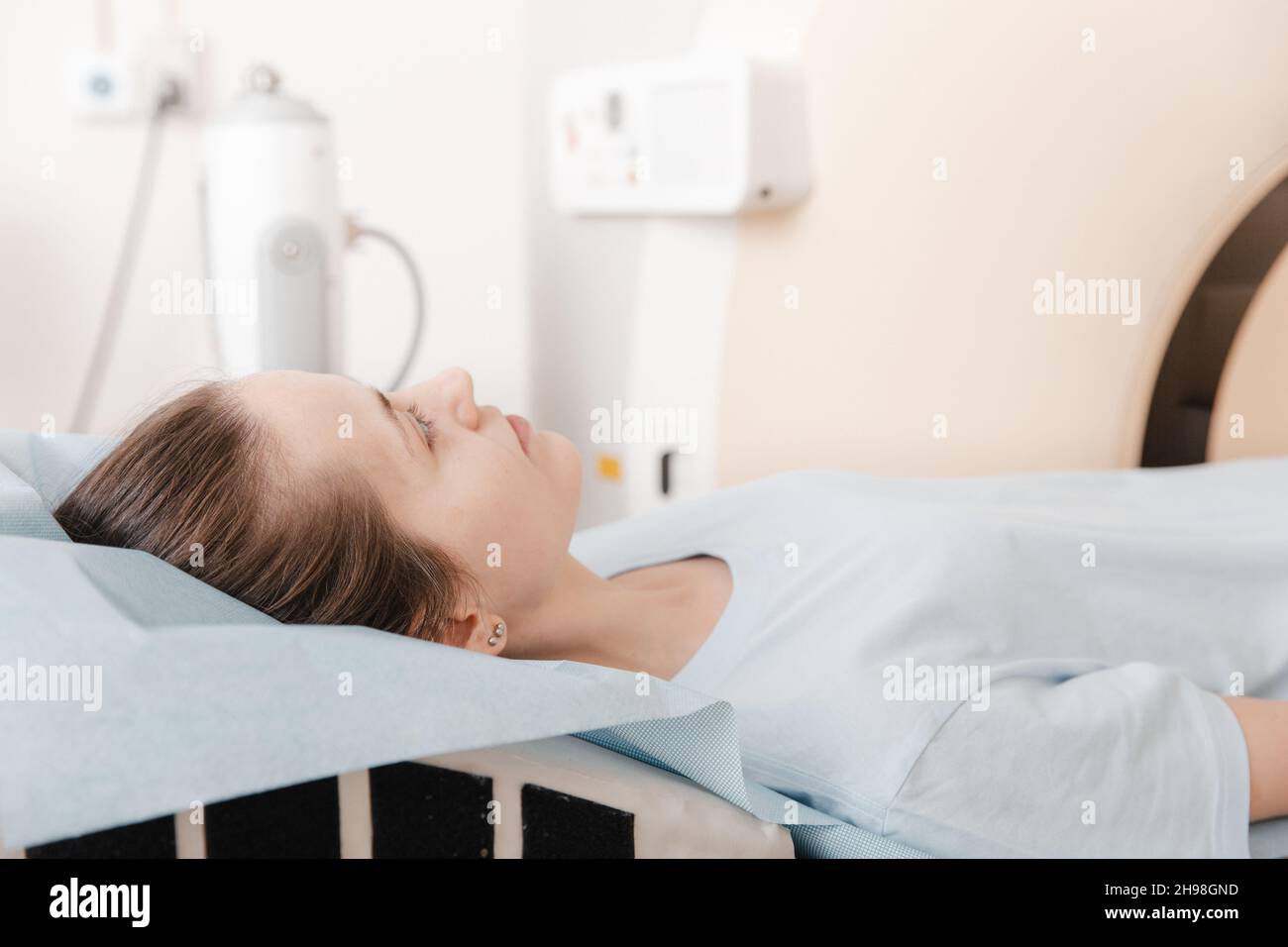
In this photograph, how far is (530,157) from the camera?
1.87 meters

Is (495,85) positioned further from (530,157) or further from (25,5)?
(25,5)

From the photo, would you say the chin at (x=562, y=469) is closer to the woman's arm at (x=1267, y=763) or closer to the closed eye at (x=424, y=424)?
the closed eye at (x=424, y=424)

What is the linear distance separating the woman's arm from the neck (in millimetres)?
390

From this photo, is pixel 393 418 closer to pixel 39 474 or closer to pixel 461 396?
pixel 461 396

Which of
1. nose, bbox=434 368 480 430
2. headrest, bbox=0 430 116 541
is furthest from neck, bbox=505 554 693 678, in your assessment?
headrest, bbox=0 430 116 541

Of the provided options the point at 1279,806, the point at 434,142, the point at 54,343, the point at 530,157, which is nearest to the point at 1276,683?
the point at 1279,806

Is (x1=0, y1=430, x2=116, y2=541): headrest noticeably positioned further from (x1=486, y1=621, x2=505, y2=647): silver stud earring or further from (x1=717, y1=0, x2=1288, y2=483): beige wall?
(x1=717, y1=0, x2=1288, y2=483): beige wall

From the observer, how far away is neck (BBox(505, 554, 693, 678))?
0.87 m

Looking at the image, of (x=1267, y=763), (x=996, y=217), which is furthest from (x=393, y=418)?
(x=996, y=217)

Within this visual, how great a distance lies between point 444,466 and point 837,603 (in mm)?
302

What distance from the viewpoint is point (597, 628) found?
0.89m
